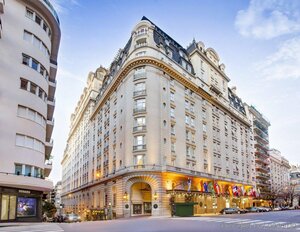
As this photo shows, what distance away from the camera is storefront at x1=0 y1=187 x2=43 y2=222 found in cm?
2630

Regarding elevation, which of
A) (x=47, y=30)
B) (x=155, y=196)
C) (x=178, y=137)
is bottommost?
(x=155, y=196)

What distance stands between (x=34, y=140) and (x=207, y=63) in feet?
144

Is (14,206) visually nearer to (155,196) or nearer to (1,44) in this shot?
(1,44)

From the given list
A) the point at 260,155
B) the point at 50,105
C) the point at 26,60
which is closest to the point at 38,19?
the point at 26,60

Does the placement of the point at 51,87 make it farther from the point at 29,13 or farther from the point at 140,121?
the point at 140,121

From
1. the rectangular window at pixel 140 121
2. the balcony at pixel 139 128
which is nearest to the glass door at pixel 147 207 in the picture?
the balcony at pixel 139 128

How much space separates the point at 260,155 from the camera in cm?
10488

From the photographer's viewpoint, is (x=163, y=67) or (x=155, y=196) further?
(x=163, y=67)

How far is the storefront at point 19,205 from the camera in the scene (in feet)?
86.3

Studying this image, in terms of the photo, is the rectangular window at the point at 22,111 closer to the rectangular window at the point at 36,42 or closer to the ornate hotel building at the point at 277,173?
the rectangular window at the point at 36,42

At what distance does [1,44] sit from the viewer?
28.1 meters

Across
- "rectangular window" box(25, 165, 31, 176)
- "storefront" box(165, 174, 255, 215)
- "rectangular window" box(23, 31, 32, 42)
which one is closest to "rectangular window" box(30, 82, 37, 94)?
"rectangular window" box(23, 31, 32, 42)

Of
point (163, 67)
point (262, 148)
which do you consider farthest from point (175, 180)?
point (262, 148)

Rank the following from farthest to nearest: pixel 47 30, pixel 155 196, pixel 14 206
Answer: pixel 155 196 → pixel 47 30 → pixel 14 206
